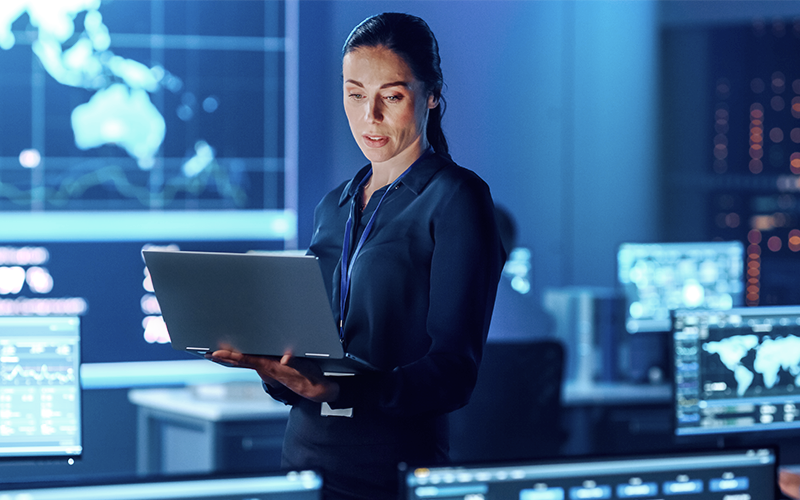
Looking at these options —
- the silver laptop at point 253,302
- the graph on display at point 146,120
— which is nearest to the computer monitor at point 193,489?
the silver laptop at point 253,302

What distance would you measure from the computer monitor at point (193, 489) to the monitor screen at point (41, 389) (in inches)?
32.9

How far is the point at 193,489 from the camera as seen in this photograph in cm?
103

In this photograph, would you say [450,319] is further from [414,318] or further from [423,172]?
[423,172]

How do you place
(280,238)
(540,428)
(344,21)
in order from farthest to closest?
(280,238), (344,21), (540,428)

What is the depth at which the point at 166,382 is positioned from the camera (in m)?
4.30

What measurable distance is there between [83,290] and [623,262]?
7.88ft

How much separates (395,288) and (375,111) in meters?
0.31

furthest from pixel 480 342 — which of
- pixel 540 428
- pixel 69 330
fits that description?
pixel 540 428

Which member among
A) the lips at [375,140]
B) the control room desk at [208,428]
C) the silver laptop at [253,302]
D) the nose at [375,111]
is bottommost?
the control room desk at [208,428]

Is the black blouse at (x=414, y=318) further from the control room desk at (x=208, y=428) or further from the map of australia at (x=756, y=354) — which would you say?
the control room desk at (x=208, y=428)

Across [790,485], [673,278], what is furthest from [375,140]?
[673,278]

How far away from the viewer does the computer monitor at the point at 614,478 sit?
1080mm

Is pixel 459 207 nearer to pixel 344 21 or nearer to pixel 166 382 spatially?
pixel 344 21

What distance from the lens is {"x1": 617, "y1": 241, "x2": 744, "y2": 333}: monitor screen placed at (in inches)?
170
